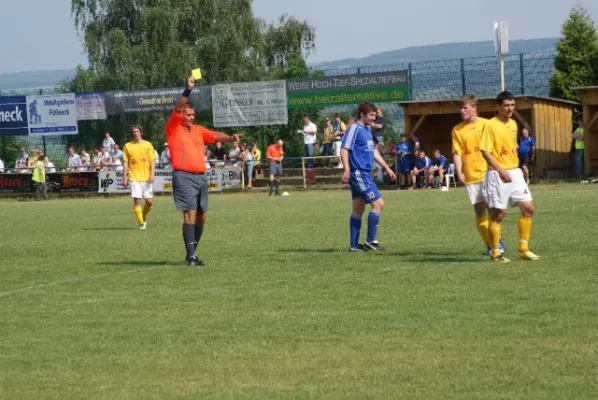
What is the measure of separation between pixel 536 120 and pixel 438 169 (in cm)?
344

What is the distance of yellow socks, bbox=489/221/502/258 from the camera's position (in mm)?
13133

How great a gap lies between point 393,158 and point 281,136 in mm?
7053

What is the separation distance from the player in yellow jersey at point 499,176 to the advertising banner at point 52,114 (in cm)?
3600

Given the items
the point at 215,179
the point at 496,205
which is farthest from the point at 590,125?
the point at 496,205

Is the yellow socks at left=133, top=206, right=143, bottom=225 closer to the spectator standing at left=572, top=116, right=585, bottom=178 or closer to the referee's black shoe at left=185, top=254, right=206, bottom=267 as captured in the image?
the referee's black shoe at left=185, top=254, right=206, bottom=267

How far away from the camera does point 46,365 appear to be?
8.02 meters

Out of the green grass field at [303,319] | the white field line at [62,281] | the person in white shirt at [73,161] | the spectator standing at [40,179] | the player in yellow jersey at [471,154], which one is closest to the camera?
the green grass field at [303,319]

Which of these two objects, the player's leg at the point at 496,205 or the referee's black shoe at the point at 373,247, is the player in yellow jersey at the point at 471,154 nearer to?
the player's leg at the point at 496,205

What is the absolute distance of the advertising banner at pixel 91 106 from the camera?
47.1m

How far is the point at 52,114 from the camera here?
47688mm

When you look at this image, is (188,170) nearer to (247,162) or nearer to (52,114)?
(247,162)

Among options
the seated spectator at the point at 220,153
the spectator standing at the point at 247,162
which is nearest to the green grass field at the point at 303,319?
the spectator standing at the point at 247,162

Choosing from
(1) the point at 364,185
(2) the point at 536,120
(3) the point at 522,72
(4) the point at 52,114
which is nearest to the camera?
(1) the point at 364,185

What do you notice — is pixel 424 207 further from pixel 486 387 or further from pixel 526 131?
pixel 486 387
